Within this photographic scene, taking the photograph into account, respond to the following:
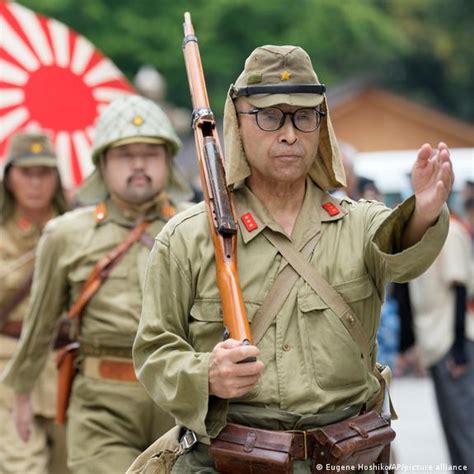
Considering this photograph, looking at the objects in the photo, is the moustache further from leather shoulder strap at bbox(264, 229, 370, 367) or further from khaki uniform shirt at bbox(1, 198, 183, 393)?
leather shoulder strap at bbox(264, 229, 370, 367)

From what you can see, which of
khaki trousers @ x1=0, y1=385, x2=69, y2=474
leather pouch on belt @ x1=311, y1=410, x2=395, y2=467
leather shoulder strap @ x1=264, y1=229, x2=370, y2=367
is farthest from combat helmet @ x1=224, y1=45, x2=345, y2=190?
khaki trousers @ x1=0, y1=385, x2=69, y2=474

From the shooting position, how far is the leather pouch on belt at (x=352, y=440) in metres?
4.48

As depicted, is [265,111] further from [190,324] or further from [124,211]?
[124,211]

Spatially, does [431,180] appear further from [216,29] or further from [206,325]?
[216,29]

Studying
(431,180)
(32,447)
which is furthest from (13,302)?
(431,180)

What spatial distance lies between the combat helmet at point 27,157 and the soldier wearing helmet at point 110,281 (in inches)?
56.7

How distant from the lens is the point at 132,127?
6.99 meters

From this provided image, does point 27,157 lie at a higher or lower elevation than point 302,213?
lower

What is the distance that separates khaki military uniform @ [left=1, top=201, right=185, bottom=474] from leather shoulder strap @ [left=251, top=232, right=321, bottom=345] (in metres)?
2.14

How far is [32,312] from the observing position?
6973mm

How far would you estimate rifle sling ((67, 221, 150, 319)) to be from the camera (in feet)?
22.2

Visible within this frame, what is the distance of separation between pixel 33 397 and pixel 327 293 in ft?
12.2

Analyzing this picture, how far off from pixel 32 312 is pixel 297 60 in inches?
109

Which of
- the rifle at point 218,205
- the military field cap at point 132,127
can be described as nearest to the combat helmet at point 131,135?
the military field cap at point 132,127
